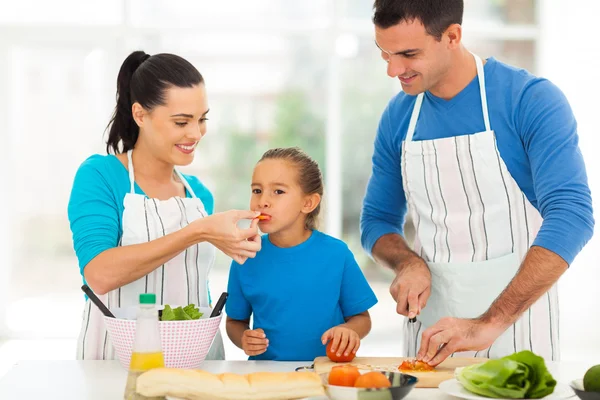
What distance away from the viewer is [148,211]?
2.42 meters

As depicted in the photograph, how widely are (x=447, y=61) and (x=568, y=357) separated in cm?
457

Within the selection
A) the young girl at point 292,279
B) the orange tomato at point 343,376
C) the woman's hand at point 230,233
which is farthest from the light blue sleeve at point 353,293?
the orange tomato at point 343,376

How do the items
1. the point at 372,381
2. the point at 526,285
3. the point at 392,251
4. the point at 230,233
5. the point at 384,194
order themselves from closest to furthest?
the point at 372,381 → the point at 526,285 → the point at 230,233 → the point at 392,251 → the point at 384,194

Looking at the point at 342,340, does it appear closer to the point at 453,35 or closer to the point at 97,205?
the point at 97,205

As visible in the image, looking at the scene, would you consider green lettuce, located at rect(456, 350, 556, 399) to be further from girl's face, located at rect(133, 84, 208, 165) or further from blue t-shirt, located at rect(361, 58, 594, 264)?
girl's face, located at rect(133, 84, 208, 165)

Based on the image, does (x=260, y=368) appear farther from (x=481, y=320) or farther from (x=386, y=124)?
(x=386, y=124)

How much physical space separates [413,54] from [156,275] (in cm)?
103

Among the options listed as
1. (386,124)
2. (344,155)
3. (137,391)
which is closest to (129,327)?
(137,391)

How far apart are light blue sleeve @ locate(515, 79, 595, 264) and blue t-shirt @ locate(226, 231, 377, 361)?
63cm

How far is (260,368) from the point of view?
6.93 ft

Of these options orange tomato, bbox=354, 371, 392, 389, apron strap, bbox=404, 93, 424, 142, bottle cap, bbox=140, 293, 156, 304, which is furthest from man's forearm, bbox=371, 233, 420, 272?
bottle cap, bbox=140, 293, 156, 304

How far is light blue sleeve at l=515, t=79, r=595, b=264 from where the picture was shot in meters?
2.06

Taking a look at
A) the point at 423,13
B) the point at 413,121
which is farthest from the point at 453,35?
the point at 413,121

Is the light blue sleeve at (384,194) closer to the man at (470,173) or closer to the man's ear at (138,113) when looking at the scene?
the man at (470,173)
